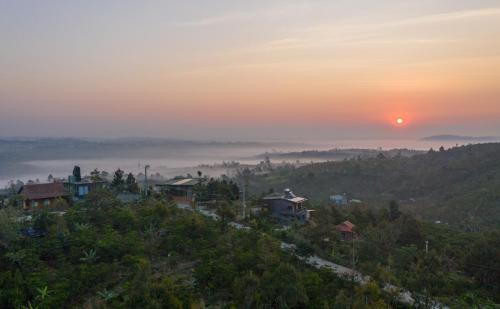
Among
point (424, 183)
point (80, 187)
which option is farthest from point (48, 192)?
point (424, 183)

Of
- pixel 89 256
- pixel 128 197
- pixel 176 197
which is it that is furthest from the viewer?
pixel 176 197

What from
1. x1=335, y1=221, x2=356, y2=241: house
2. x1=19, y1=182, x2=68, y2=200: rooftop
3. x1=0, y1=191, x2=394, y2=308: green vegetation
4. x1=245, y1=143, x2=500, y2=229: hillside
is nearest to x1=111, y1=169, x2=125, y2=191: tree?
x1=19, y1=182, x2=68, y2=200: rooftop

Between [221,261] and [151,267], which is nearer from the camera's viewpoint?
[221,261]

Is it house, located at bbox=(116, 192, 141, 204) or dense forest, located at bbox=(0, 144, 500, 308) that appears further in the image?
house, located at bbox=(116, 192, 141, 204)

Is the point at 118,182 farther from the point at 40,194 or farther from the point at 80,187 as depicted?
the point at 40,194

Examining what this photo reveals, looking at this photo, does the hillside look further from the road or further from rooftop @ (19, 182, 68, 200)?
the road
